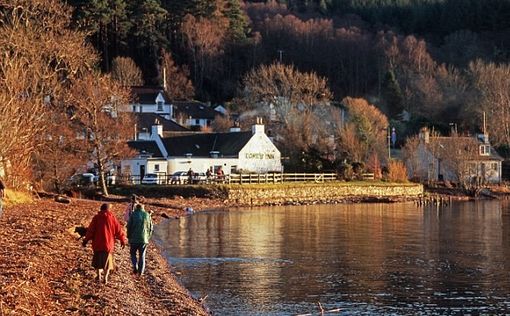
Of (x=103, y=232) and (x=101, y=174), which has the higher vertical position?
(x=101, y=174)

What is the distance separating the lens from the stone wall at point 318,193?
215 ft

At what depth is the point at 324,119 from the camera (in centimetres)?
Answer: 8619

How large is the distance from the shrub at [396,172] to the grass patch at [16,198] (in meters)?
44.9

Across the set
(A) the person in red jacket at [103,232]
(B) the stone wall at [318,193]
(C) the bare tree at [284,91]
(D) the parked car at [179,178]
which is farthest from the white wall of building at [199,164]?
(A) the person in red jacket at [103,232]

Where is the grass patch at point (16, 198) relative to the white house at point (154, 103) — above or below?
below

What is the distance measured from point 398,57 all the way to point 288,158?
159ft

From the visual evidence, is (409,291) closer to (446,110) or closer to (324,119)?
(324,119)

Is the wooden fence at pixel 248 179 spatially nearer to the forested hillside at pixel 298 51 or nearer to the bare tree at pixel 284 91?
the bare tree at pixel 284 91

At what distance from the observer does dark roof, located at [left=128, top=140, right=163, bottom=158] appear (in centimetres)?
7475

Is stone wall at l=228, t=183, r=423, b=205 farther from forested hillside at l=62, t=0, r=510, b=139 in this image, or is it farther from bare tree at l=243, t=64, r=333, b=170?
forested hillside at l=62, t=0, r=510, b=139

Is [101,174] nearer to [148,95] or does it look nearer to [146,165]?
[146,165]

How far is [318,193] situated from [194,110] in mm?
37364

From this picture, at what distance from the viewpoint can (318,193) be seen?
71000 millimetres

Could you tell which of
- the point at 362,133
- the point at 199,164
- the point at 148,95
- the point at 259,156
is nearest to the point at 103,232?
the point at 199,164
